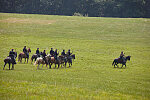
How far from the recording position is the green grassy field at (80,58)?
68.3 feet

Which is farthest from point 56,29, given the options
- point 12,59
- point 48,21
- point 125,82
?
point 125,82

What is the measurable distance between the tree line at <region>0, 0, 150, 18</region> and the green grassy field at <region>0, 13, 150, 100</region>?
32.0 meters

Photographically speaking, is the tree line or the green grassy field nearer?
the green grassy field

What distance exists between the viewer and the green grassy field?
20.8 metres

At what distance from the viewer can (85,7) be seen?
408 feet

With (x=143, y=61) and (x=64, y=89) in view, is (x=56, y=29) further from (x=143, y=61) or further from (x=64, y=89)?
(x=64, y=89)

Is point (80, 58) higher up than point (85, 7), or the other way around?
point (85, 7)

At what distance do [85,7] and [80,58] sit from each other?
82.7 meters

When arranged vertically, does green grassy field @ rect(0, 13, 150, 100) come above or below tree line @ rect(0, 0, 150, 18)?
below

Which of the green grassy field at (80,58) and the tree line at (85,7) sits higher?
the tree line at (85,7)

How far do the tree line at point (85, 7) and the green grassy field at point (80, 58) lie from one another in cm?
3204

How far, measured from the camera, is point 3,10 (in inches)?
4719

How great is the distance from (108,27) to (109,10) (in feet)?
153

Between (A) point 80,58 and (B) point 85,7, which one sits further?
(B) point 85,7
